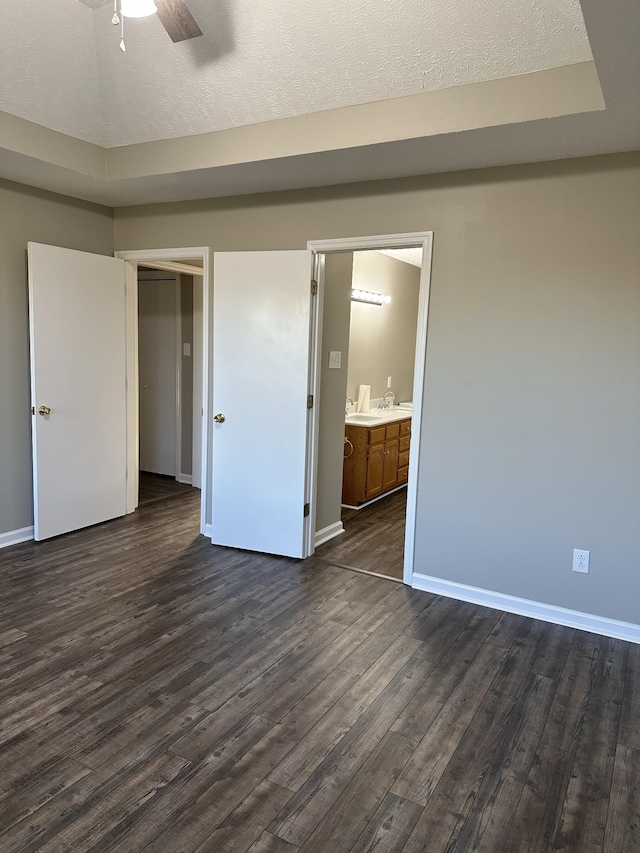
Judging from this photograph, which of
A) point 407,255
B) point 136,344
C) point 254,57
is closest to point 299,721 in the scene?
point 254,57

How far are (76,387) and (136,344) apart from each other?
69 cm

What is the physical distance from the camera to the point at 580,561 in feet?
10.0

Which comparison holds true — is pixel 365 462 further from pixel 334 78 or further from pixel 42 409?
pixel 334 78

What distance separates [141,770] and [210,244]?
3.27 meters

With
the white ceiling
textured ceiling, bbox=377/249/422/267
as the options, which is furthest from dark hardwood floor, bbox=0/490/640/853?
textured ceiling, bbox=377/249/422/267

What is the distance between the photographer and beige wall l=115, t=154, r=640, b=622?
2895 millimetres

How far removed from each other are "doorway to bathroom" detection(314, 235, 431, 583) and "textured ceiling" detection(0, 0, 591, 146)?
0.94 m

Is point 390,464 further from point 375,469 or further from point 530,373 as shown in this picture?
point 530,373

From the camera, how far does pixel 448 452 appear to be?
3.38m

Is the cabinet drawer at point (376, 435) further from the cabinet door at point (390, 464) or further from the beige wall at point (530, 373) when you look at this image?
the beige wall at point (530, 373)

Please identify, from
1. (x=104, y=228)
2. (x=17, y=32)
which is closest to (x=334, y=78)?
(x=17, y=32)

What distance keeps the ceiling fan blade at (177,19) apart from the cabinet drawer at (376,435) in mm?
3391

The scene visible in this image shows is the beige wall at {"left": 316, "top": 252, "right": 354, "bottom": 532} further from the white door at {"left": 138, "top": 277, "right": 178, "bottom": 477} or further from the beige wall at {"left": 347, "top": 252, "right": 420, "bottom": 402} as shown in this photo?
the white door at {"left": 138, "top": 277, "right": 178, "bottom": 477}

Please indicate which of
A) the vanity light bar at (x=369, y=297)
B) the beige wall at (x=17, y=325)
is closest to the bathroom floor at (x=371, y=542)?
the vanity light bar at (x=369, y=297)
